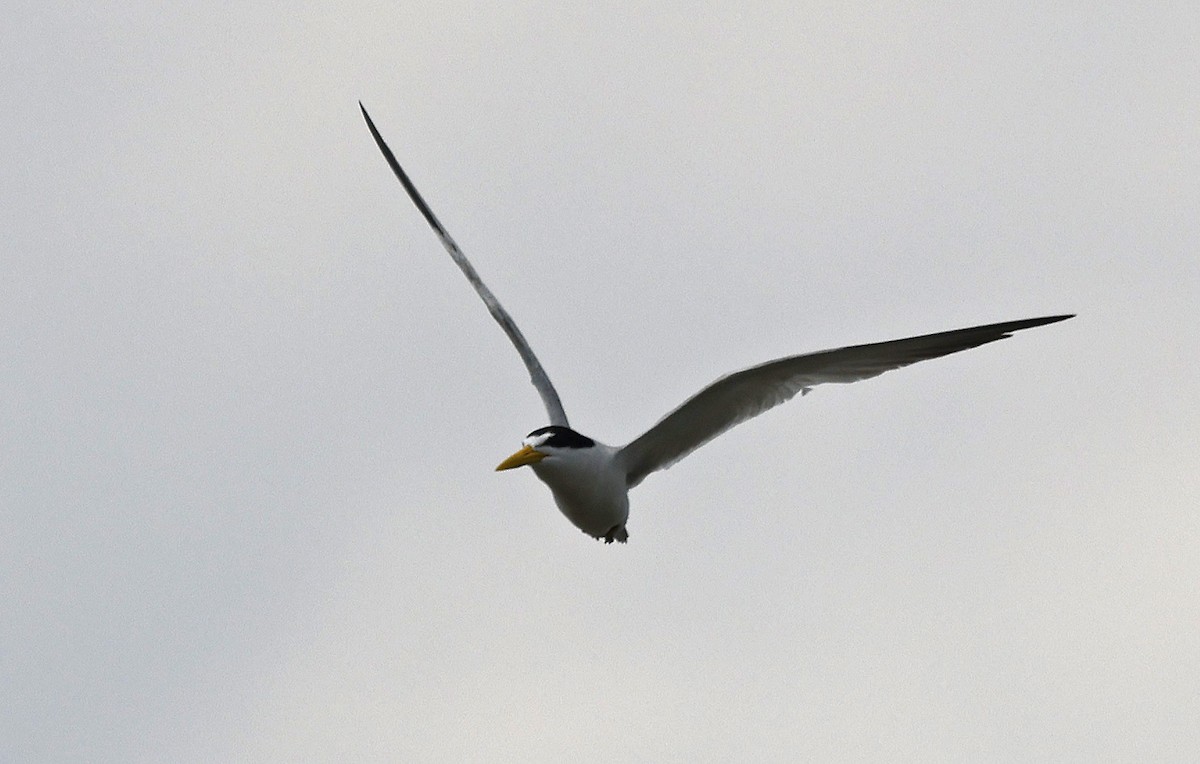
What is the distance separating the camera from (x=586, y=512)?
15977 mm

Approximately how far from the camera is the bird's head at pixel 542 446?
599 inches

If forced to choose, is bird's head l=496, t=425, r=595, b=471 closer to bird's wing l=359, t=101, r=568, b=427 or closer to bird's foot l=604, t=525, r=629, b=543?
bird's foot l=604, t=525, r=629, b=543

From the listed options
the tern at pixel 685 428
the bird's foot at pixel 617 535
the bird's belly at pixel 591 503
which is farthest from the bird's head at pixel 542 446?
the bird's foot at pixel 617 535

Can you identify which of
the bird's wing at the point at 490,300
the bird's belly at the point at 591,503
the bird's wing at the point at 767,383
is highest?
the bird's wing at the point at 490,300

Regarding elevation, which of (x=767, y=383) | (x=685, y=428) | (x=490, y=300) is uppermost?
(x=490, y=300)

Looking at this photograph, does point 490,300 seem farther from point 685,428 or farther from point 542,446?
point 542,446

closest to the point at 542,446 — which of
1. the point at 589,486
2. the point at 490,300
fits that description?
the point at 589,486

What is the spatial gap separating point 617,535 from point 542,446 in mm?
1734

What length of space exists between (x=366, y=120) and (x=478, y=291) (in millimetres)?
2134

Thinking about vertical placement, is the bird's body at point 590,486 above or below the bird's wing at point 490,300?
below

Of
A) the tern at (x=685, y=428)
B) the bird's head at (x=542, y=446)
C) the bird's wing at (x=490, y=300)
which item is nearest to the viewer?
the tern at (x=685, y=428)

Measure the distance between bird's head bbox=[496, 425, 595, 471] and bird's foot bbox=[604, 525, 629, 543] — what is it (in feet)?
4.30

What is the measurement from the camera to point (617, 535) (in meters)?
16.6

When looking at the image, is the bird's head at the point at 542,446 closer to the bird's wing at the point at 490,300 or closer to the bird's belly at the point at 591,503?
the bird's belly at the point at 591,503
